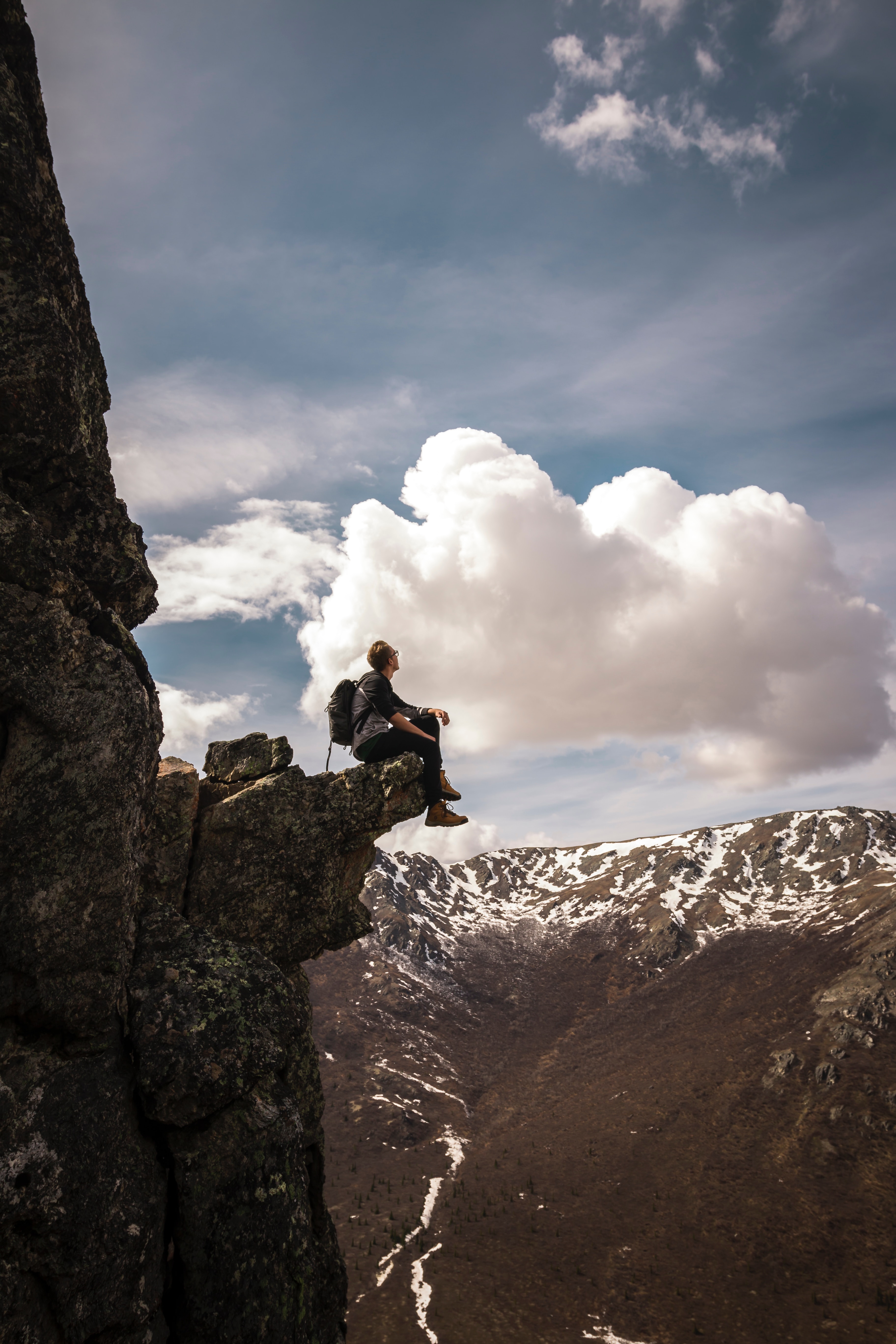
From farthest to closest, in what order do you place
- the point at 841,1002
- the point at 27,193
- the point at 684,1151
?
the point at 841,1002 → the point at 684,1151 → the point at 27,193

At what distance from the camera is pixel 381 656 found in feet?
52.5

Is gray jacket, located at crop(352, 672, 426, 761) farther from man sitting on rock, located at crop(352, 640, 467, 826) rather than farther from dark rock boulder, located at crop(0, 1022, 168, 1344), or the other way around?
dark rock boulder, located at crop(0, 1022, 168, 1344)

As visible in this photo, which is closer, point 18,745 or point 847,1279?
point 18,745

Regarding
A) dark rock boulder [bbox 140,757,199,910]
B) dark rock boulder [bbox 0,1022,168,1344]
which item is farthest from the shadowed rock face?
dark rock boulder [bbox 0,1022,168,1344]

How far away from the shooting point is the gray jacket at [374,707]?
15.7m

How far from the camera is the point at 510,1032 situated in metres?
139

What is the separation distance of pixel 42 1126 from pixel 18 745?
190 inches

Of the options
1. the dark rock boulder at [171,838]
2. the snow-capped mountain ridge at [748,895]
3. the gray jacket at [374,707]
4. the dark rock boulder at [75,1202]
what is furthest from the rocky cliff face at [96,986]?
the snow-capped mountain ridge at [748,895]

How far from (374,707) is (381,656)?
1238mm

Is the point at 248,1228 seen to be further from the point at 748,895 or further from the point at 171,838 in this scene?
the point at 748,895

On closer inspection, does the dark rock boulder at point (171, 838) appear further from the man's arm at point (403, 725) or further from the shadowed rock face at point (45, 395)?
the man's arm at point (403, 725)

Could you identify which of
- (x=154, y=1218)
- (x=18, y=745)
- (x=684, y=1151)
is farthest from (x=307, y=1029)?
(x=684, y=1151)

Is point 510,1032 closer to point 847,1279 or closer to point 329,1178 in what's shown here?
point 329,1178

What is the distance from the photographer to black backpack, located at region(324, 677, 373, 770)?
16297mm
